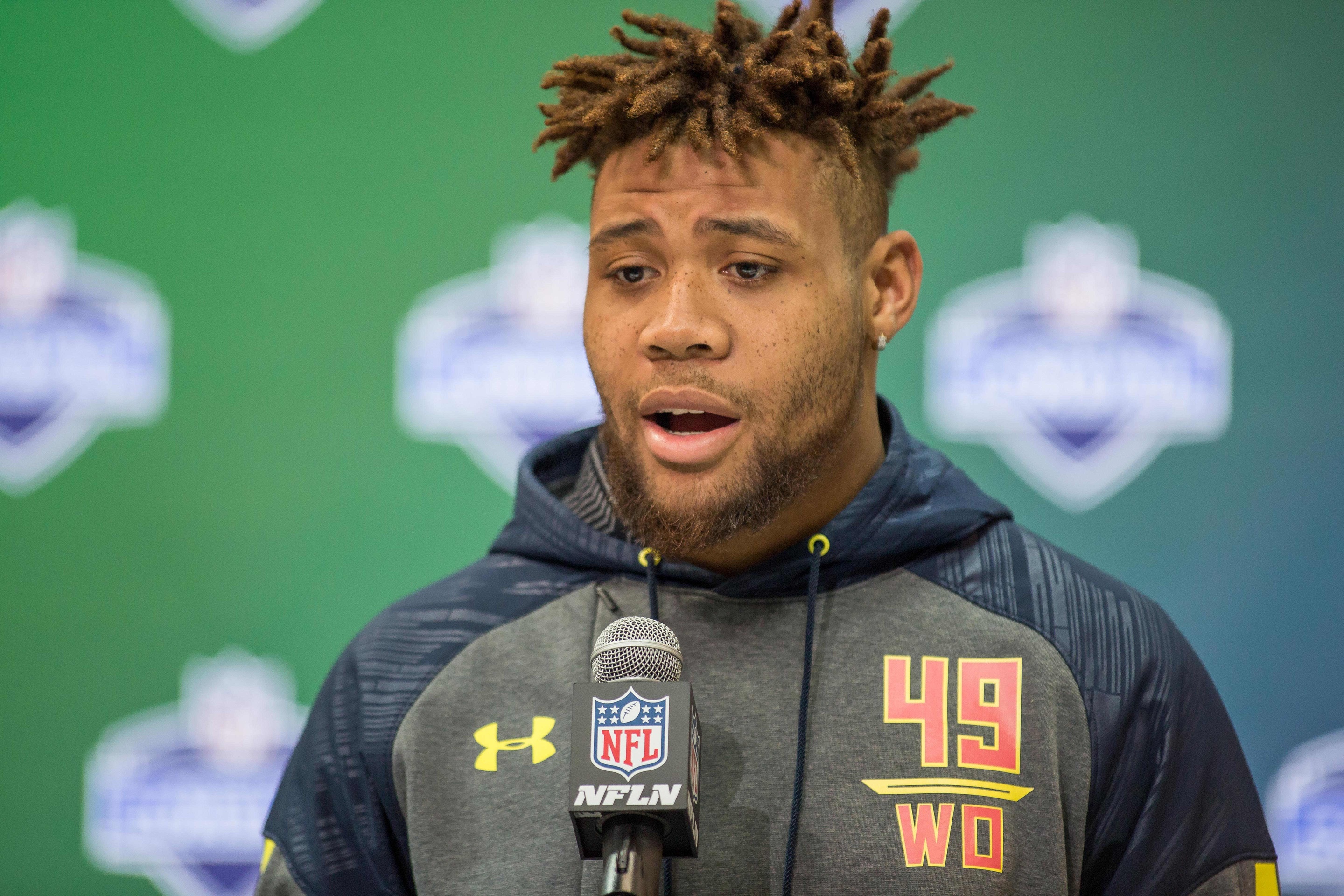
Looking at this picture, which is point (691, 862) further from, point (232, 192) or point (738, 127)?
point (232, 192)

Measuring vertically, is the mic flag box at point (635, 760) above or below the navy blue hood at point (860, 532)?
below

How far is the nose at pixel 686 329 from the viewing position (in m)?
1.17

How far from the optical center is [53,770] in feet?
6.45

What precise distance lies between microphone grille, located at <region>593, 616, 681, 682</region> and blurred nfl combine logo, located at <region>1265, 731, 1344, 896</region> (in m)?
1.33

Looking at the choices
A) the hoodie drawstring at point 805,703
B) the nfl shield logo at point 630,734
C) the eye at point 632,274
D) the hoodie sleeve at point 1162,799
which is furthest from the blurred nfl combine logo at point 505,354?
the nfl shield logo at point 630,734

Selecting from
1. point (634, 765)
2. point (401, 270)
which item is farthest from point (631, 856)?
point (401, 270)

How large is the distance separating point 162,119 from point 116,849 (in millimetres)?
1197

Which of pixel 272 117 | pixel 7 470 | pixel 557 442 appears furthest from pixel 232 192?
pixel 557 442

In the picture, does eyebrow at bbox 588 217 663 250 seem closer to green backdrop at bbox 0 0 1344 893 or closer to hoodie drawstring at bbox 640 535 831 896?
hoodie drawstring at bbox 640 535 831 896

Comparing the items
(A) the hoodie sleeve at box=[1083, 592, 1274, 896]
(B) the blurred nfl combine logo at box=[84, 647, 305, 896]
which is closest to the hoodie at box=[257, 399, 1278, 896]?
(A) the hoodie sleeve at box=[1083, 592, 1274, 896]

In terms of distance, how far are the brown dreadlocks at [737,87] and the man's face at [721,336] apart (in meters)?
0.03

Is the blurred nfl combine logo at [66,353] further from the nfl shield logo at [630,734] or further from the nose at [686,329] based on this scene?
the nfl shield logo at [630,734]

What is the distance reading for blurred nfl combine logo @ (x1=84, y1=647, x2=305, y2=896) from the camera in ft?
6.33

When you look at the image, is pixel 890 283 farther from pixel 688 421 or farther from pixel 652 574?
pixel 652 574
